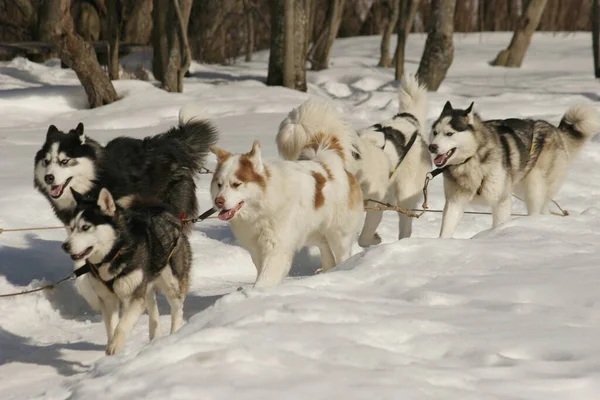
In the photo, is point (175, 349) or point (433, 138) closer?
point (175, 349)

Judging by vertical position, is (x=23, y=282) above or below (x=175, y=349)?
below

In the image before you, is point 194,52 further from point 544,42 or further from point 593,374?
point 593,374

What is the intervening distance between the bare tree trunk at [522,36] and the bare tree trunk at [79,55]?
27.8 ft

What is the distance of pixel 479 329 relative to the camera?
349cm

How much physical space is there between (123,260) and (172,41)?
9.92 meters

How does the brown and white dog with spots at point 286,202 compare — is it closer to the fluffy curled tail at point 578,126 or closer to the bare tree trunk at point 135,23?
the fluffy curled tail at point 578,126

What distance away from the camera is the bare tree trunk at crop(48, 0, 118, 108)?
438 inches

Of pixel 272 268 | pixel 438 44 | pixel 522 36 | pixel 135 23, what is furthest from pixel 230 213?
pixel 135 23

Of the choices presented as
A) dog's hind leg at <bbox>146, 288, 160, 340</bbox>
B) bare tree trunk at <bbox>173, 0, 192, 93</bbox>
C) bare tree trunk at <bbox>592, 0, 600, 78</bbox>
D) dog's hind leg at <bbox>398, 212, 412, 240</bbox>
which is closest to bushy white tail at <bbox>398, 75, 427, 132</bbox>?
dog's hind leg at <bbox>398, 212, 412, 240</bbox>

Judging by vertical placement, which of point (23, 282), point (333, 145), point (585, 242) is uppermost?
point (333, 145)

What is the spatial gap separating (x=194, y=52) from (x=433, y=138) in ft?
51.7

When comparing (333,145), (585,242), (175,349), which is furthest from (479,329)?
(333,145)

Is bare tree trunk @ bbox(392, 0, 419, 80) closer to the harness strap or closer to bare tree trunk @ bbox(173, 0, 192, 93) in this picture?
bare tree trunk @ bbox(173, 0, 192, 93)

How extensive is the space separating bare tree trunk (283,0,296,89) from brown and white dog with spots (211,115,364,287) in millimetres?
8442
